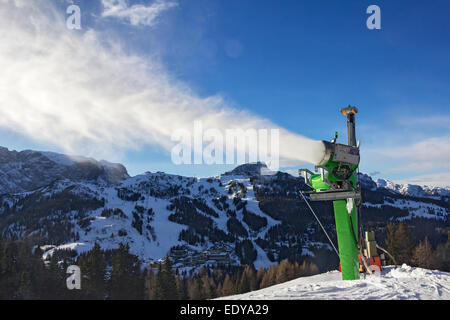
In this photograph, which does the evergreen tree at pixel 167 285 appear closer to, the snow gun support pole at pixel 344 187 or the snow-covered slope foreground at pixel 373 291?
the snow gun support pole at pixel 344 187

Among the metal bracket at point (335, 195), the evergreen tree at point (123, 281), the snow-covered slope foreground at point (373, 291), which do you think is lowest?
the evergreen tree at point (123, 281)

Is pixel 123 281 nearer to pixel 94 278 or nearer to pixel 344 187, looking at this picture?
pixel 94 278

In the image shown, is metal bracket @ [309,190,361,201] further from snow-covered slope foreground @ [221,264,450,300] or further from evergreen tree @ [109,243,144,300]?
evergreen tree @ [109,243,144,300]

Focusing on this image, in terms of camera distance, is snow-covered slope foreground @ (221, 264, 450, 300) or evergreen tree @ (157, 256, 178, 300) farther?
evergreen tree @ (157, 256, 178, 300)

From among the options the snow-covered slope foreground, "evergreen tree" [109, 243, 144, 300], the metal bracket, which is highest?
the metal bracket

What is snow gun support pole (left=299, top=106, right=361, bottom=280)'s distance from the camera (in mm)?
15284

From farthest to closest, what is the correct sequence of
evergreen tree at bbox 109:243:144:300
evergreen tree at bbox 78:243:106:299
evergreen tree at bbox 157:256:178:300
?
evergreen tree at bbox 109:243:144:300 → evergreen tree at bbox 78:243:106:299 → evergreen tree at bbox 157:256:178:300

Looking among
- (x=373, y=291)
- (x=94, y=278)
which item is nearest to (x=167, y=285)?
(x=94, y=278)

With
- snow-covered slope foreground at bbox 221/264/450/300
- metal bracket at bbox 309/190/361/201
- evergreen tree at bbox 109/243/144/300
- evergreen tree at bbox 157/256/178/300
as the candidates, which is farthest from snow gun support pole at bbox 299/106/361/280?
evergreen tree at bbox 109/243/144/300

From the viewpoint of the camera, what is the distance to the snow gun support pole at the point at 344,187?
602 inches

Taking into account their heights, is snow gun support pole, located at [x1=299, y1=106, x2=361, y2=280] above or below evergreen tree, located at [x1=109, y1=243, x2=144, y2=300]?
above

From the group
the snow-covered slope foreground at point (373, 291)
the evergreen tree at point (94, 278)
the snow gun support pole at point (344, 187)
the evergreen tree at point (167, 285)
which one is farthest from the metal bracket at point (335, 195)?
the evergreen tree at point (94, 278)
